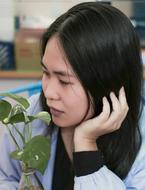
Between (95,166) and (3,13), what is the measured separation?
188 cm

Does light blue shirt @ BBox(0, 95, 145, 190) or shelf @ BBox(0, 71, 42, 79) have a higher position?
light blue shirt @ BBox(0, 95, 145, 190)

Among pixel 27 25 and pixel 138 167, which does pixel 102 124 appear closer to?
pixel 138 167

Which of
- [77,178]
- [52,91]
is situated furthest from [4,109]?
[77,178]

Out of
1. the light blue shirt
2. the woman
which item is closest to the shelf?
the light blue shirt

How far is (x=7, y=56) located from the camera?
2721mm

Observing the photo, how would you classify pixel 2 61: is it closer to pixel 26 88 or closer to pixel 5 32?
pixel 5 32

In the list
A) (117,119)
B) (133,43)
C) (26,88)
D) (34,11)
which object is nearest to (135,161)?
(117,119)

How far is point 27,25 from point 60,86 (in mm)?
1746

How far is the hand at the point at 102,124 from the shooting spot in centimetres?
102

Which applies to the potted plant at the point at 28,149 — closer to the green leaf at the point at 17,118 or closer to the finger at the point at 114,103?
the green leaf at the point at 17,118

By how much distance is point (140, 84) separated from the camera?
1.08 metres

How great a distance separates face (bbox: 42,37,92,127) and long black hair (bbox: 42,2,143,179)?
0.7 inches

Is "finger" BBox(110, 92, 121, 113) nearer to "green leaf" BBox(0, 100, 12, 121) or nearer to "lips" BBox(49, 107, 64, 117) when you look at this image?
"lips" BBox(49, 107, 64, 117)

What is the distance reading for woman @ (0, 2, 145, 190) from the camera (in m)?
0.96
